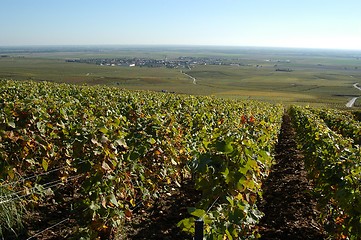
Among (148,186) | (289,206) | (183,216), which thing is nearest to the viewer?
(148,186)

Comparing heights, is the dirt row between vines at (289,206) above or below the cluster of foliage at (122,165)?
below

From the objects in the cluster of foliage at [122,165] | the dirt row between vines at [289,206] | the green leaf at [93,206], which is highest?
the cluster of foliage at [122,165]

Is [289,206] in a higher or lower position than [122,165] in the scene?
lower

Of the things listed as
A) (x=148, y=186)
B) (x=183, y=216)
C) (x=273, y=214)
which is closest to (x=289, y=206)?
(x=273, y=214)

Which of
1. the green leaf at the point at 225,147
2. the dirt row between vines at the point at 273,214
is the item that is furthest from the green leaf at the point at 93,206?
the green leaf at the point at 225,147

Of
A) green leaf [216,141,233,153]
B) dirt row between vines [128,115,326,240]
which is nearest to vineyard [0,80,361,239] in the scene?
green leaf [216,141,233,153]

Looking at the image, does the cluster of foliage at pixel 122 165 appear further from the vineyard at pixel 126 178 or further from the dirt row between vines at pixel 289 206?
the dirt row between vines at pixel 289 206

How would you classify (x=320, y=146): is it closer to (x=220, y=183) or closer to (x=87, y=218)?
(x=220, y=183)

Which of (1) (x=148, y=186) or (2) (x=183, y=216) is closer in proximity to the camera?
(1) (x=148, y=186)

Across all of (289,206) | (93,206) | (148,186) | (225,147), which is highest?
(225,147)

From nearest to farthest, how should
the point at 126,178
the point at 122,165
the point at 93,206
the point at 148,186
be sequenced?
1. the point at 93,206
2. the point at 126,178
3. the point at 122,165
4. the point at 148,186

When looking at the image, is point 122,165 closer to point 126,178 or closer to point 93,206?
point 126,178

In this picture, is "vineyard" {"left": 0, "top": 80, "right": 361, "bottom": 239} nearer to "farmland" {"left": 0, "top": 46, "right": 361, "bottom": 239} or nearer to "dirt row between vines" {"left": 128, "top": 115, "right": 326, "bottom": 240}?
"farmland" {"left": 0, "top": 46, "right": 361, "bottom": 239}

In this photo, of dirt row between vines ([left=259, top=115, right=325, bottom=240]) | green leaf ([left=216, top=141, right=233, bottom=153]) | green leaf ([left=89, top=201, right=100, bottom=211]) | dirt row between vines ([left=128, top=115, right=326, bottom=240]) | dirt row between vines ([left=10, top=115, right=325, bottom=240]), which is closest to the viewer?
green leaf ([left=216, top=141, right=233, bottom=153])
